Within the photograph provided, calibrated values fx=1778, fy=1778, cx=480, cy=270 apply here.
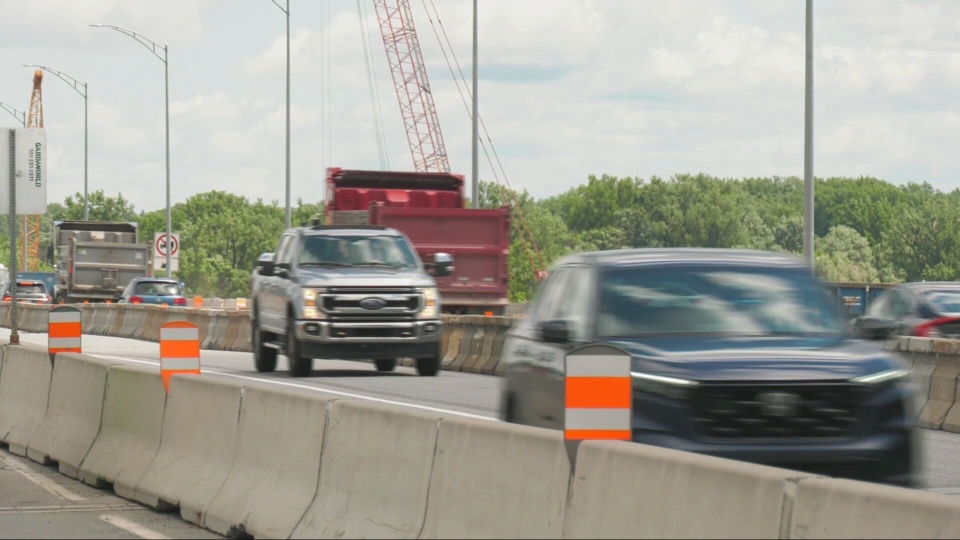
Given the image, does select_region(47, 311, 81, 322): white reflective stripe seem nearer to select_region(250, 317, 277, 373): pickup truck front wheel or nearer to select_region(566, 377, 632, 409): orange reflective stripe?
select_region(250, 317, 277, 373): pickup truck front wheel

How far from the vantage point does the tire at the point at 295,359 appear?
912 inches

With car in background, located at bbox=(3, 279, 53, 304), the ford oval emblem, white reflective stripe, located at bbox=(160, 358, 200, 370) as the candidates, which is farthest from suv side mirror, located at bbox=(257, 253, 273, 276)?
car in background, located at bbox=(3, 279, 53, 304)

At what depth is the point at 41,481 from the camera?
12836 millimetres

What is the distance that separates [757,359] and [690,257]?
1517 millimetres

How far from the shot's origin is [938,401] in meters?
17.9

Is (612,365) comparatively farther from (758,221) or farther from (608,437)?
(758,221)

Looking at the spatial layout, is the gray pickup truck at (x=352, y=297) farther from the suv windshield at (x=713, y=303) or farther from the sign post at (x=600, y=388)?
the sign post at (x=600, y=388)

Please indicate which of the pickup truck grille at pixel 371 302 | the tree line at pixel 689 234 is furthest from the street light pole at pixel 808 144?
the tree line at pixel 689 234

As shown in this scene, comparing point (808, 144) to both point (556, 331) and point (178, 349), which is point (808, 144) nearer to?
point (178, 349)

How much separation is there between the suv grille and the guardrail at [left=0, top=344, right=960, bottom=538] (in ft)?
5.55

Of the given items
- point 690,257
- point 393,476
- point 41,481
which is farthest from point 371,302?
point 393,476

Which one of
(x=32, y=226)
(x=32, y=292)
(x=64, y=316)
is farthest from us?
(x=32, y=226)

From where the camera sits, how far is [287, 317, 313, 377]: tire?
76.0ft

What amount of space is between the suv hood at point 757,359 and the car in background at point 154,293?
3829 cm
